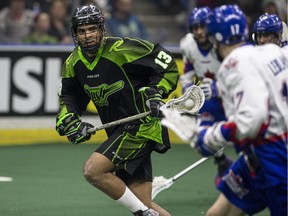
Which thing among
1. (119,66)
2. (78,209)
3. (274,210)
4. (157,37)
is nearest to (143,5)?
(157,37)

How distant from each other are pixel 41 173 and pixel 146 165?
3253mm

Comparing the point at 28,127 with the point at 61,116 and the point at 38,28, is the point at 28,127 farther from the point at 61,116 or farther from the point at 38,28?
the point at 61,116

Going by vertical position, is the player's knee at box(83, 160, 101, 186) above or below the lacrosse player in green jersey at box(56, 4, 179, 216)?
below

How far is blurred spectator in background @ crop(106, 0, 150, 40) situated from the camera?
12609 mm

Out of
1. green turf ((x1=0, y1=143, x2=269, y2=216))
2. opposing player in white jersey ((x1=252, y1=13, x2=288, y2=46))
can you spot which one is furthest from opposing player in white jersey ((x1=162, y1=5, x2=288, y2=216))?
green turf ((x1=0, y1=143, x2=269, y2=216))

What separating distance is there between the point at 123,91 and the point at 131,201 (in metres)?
0.74

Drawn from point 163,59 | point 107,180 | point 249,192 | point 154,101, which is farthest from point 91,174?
point 249,192

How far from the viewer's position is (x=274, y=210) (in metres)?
5.12

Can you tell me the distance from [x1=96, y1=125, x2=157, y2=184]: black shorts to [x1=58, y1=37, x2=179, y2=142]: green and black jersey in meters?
0.17

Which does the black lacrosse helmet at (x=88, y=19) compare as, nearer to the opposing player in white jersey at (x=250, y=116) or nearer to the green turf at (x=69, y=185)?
the opposing player in white jersey at (x=250, y=116)

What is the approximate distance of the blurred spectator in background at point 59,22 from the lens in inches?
475

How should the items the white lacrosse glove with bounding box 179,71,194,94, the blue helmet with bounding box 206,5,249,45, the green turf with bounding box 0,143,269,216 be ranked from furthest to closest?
the white lacrosse glove with bounding box 179,71,194,94 < the green turf with bounding box 0,143,269,216 < the blue helmet with bounding box 206,5,249,45

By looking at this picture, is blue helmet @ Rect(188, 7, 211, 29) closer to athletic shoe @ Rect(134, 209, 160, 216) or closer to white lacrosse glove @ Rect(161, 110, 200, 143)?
athletic shoe @ Rect(134, 209, 160, 216)

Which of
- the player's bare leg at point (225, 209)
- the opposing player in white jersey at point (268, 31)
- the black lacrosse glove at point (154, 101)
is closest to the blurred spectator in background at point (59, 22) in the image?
the opposing player in white jersey at point (268, 31)
